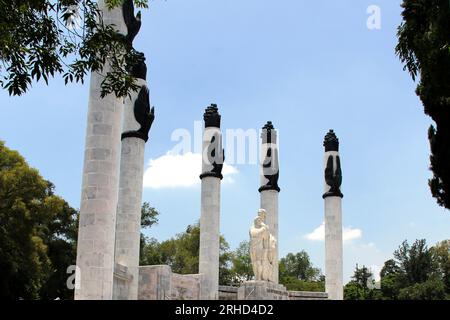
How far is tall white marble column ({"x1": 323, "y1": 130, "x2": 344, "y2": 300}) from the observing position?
31.1m

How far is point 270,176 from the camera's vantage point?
1207 inches

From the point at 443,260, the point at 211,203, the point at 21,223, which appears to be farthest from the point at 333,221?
the point at 443,260

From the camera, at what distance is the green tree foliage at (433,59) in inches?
453

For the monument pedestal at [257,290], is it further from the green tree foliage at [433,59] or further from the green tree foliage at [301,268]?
the green tree foliage at [301,268]

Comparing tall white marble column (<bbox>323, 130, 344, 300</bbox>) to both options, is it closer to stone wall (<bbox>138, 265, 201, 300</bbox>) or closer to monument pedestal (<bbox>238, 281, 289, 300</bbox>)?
monument pedestal (<bbox>238, 281, 289, 300</bbox>)

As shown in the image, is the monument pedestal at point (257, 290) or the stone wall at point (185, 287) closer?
the monument pedestal at point (257, 290)

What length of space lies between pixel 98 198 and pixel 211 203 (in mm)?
11594

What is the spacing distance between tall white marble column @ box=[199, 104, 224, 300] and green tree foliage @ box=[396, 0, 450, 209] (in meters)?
12.8

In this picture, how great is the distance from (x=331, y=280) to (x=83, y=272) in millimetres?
18129

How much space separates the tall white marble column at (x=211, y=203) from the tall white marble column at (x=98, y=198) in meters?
10.5

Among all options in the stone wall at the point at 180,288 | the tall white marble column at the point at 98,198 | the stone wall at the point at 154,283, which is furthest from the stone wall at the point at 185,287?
the tall white marble column at the point at 98,198
